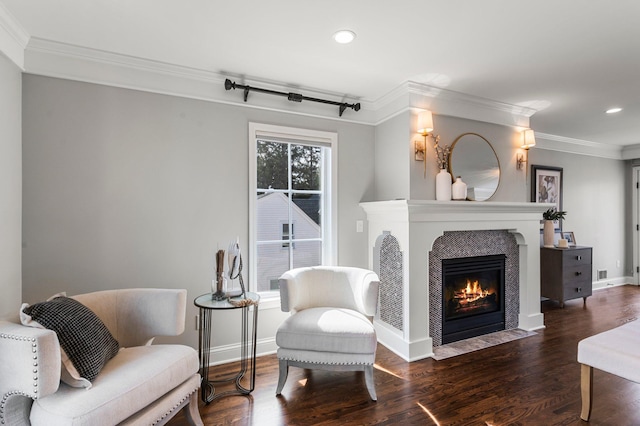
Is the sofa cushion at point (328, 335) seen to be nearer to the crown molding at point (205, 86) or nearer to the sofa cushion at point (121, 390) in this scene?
the sofa cushion at point (121, 390)

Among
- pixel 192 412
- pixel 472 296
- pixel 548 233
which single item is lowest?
pixel 192 412

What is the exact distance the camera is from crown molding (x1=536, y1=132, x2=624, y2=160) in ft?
15.4

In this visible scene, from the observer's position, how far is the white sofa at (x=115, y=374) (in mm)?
1259

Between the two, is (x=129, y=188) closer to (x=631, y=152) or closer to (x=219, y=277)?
(x=219, y=277)

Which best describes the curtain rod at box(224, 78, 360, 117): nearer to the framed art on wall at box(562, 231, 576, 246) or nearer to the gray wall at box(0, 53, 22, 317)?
the gray wall at box(0, 53, 22, 317)

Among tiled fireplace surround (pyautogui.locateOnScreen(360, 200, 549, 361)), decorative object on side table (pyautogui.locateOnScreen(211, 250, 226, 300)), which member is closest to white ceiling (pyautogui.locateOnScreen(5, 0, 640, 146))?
tiled fireplace surround (pyautogui.locateOnScreen(360, 200, 549, 361))

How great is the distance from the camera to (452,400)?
2.11 m

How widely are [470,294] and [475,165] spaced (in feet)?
4.28

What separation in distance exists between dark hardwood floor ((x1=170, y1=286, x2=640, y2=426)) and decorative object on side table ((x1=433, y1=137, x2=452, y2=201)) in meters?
1.43

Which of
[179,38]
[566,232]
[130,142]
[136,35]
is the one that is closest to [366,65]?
[179,38]

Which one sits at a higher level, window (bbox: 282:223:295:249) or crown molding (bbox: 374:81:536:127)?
crown molding (bbox: 374:81:536:127)

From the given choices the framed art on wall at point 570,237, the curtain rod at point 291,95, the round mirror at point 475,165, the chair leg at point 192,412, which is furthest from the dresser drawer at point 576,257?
the chair leg at point 192,412

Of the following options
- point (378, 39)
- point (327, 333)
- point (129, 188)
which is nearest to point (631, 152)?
point (378, 39)

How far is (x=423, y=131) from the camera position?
287cm
